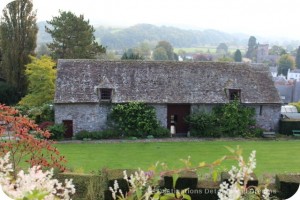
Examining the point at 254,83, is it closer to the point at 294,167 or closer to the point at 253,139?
the point at 253,139

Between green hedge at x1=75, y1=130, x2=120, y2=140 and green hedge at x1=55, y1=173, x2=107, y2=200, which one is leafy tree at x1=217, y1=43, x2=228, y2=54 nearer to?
green hedge at x1=75, y1=130, x2=120, y2=140

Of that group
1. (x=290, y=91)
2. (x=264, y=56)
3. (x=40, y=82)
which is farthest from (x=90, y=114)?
(x=264, y=56)

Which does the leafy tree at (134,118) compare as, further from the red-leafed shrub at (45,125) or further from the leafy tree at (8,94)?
the leafy tree at (8,94)

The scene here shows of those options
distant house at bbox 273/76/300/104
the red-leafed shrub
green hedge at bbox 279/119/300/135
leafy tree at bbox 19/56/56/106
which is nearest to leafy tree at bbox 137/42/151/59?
leafy tree at bbox 19/56/56/106

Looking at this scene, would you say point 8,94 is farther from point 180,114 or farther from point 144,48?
point 144,48

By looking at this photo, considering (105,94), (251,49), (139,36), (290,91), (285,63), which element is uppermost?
(251,49)

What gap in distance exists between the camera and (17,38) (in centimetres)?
2228

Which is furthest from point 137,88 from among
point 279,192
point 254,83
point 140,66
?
point 279,192

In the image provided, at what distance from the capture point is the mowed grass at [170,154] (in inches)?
523

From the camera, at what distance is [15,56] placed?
22984 millimetres

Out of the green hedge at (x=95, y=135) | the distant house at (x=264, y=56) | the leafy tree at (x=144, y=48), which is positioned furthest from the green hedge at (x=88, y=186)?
the distant house at (x=264, y=56)

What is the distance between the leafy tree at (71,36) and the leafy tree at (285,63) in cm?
4563

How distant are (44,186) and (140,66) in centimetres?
1788

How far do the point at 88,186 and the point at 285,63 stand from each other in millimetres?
61624
